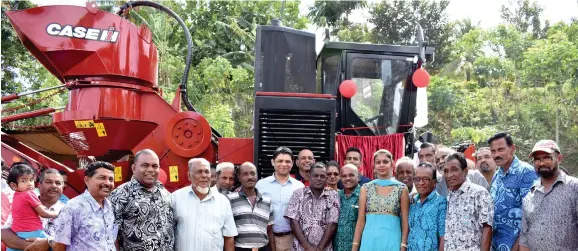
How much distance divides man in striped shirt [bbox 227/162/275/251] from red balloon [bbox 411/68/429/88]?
8.76 feet

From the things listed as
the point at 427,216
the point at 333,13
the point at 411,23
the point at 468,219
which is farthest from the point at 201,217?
the point at 411,23

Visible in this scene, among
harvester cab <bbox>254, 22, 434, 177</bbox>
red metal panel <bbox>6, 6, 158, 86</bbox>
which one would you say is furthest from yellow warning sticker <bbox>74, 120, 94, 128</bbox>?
harvester cab <bbox>254, 22, 434, 177</bbox>

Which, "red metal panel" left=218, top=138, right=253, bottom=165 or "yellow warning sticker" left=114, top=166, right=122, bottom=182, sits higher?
"red metal panel" left=218, top=138, right=253, bottom=165

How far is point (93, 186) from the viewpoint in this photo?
3.79 metres

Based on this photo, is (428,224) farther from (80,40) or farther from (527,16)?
(527,16)

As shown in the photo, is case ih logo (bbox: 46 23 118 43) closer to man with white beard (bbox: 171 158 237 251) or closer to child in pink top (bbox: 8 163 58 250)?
child in pink top (bbox: 8 163 58 250)

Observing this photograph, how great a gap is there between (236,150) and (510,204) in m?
2.78

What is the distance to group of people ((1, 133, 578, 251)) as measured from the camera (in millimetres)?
3801

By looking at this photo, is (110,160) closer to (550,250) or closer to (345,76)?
(345,76)

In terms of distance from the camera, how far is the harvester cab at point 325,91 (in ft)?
18.9


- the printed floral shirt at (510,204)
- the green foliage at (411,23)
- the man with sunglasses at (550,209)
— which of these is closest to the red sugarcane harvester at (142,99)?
the printed floral shirt at (510,204)

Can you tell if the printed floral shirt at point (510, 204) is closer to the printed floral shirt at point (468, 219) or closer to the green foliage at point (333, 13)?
the printed floral shirt at point (468, 219)

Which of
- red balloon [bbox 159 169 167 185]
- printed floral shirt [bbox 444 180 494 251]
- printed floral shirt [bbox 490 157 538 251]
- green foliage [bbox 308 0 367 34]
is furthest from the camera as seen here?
green foliage [bbox 308 0 367 34]

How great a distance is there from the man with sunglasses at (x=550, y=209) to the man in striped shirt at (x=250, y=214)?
1932 mm
